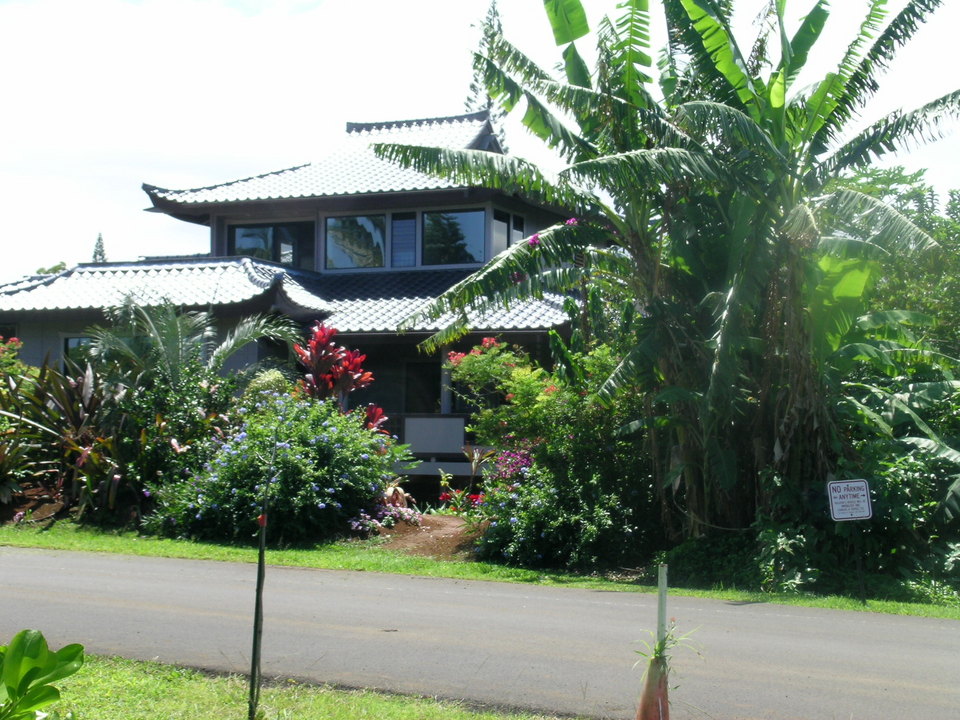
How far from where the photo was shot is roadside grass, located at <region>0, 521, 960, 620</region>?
10477 mm

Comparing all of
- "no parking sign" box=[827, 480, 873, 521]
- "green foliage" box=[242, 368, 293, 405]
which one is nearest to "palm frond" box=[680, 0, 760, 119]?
"no parking sign" box=[827, 480, 873, 521]

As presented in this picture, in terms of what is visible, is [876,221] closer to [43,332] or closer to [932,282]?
[932,282]

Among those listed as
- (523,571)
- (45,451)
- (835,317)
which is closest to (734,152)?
(835,317)

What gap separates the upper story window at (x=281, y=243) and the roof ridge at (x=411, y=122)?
4848 millimetres

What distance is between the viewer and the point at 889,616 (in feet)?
31.7

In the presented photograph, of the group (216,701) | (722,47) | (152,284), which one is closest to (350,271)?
(152,284)

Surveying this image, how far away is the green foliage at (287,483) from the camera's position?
14.4 meters

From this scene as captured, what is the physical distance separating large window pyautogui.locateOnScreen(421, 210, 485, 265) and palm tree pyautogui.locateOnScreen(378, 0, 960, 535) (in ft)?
32.3

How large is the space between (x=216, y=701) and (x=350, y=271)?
1853 centimetres

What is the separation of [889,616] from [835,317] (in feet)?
12.0

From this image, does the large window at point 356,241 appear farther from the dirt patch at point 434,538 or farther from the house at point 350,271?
the dirt patch at point 434,538

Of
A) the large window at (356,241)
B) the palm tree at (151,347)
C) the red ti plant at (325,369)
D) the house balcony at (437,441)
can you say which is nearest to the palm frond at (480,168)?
the red ti plant at (325,369)

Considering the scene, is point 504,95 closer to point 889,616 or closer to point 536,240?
point 536,240

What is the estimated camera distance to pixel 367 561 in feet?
42.1
